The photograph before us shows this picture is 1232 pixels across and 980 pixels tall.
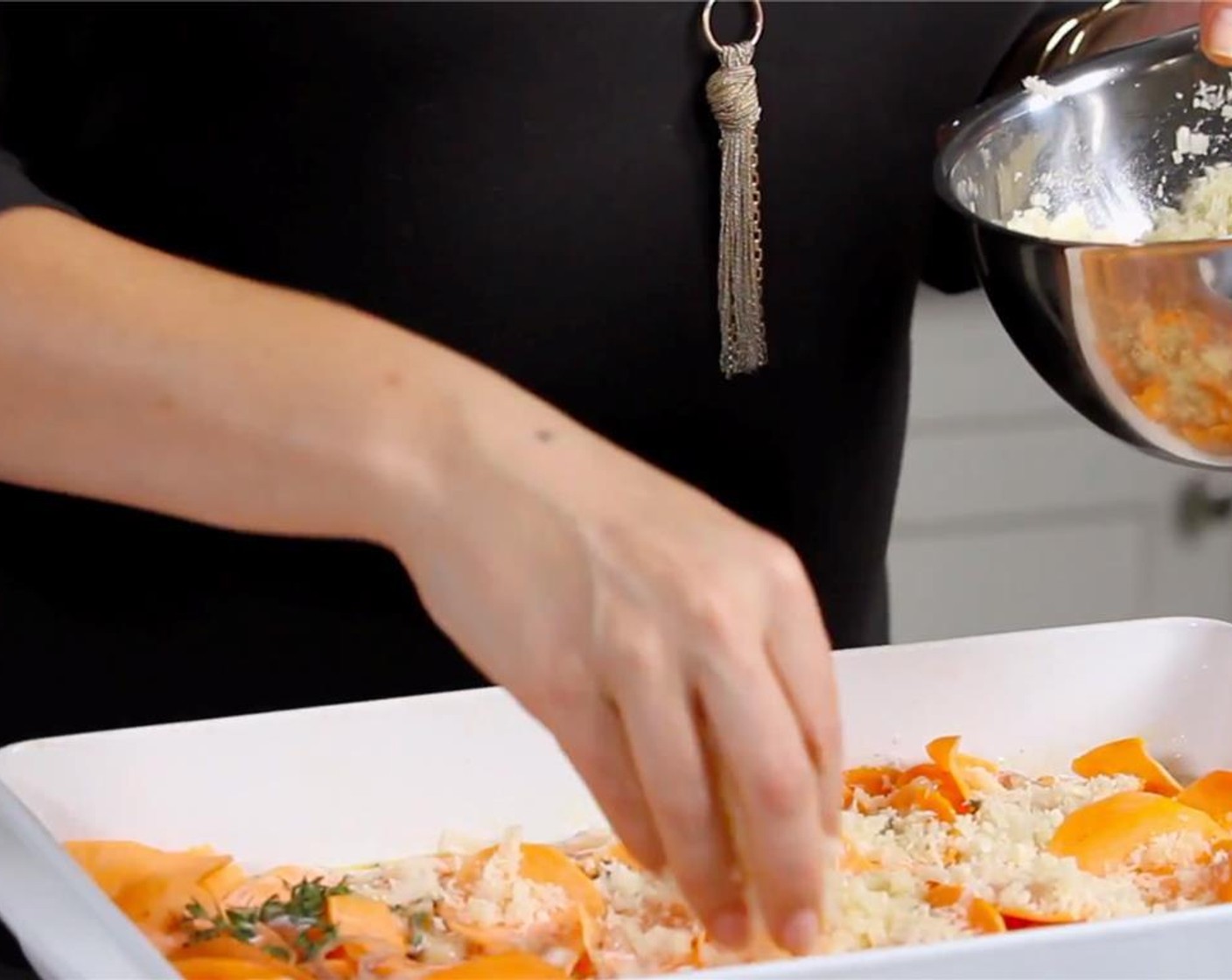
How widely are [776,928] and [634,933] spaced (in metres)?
0.15

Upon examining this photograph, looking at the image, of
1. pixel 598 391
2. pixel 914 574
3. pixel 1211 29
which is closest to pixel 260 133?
pixel 598 391

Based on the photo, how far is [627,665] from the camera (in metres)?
0.51

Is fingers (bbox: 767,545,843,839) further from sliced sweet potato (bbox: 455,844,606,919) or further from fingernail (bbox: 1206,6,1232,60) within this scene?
fingernail (bbox: 1206,6,1232,60)

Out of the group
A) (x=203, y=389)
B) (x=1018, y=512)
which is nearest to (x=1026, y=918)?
(x=203, y=389)

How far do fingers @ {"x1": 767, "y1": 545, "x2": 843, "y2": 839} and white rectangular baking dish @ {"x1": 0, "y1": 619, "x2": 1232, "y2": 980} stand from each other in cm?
30

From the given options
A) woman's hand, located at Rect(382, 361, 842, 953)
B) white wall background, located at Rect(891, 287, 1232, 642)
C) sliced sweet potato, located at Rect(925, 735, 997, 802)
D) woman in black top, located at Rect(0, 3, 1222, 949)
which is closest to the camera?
woman's hand, located at Rect(382, 361, 842, 953)

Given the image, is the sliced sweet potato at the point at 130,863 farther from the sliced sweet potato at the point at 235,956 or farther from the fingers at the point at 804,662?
the fingers at the point at 804,662

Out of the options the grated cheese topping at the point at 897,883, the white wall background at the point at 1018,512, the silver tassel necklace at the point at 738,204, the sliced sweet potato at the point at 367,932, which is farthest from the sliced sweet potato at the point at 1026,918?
the white wall background at the point at 1018,512

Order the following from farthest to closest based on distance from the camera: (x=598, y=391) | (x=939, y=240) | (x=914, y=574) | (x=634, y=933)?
(x=914, y=574), (x=939, y=240), (x=598, y=391), (x=634, y=933)

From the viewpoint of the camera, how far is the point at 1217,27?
33.3 inches

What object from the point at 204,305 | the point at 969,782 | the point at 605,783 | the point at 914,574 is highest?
the point at 204,305

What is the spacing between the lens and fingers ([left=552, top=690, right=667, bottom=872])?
54 centimetres

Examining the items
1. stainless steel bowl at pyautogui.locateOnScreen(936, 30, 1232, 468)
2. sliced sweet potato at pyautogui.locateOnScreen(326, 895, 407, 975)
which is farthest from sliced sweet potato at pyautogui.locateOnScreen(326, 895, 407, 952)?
stainless steel bowl at pyautogui.locateOnScreen(936, 30, 1232, 468)

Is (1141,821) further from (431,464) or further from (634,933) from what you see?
(431,464)
